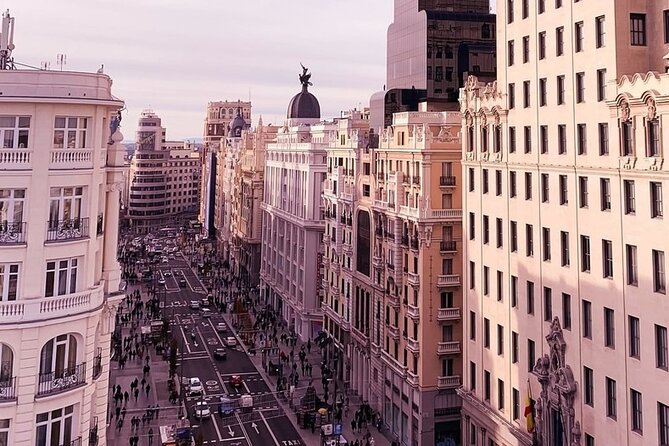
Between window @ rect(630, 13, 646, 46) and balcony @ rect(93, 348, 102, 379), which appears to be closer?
balcony @ rect(93, 348, 102, 379)

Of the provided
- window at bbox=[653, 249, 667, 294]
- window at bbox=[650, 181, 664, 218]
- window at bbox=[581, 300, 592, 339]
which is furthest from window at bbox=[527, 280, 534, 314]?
window at bbox=[650, 181, 664, 218]

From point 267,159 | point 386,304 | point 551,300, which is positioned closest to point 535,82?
point 551,300

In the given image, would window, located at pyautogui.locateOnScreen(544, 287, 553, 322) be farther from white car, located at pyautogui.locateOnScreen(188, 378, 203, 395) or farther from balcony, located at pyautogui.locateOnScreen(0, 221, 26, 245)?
white car, located at pyautogui.locateOnScreen(188, 378, 203, 395)

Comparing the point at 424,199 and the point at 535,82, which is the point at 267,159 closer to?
the point at 424,199

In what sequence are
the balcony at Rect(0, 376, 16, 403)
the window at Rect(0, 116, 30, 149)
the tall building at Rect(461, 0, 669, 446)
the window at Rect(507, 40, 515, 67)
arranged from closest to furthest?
the balcony at Rect(0, 376, 16, 403), the window at Rect(0, 116, 30, 149), the tall building at Rect(461, 0, 669, 446), the window at Rect(507, 40, 515, 67)

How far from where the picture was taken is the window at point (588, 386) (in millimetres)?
41062

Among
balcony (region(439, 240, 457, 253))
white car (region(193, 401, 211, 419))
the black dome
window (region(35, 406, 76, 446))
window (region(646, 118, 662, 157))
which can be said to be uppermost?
the black dome

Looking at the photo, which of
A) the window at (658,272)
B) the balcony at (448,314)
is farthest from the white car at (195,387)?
the window at (658,272)

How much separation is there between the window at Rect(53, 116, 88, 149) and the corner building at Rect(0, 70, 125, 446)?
5 cm

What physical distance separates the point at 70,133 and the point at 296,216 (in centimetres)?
7625

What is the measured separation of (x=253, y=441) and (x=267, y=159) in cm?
7601

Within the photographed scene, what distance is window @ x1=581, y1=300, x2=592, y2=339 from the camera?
41.4 metres

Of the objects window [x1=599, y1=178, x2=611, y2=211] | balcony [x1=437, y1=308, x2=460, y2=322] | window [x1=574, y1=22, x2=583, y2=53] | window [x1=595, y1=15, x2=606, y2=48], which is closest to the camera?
window [x1=599, y1=178, x2=611, y2=211]

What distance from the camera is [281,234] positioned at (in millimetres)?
116750
